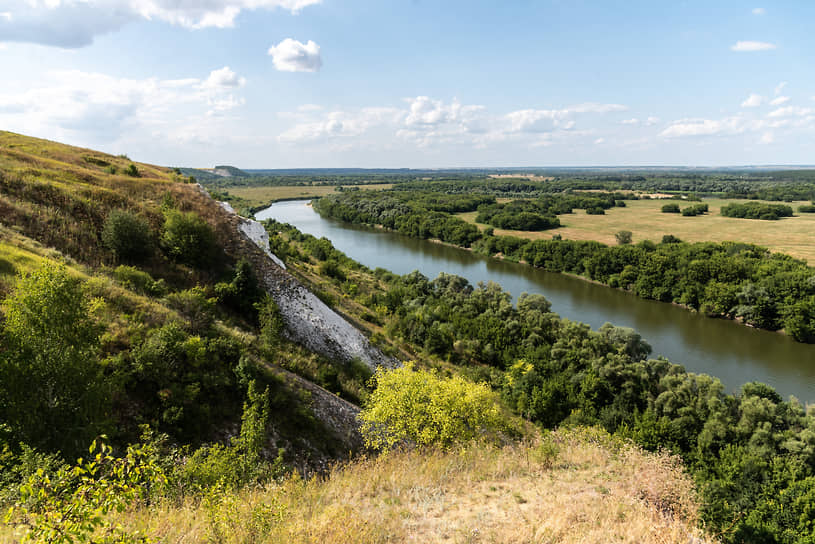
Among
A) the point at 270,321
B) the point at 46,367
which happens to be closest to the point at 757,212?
the point at 270,321

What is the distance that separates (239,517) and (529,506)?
5.13 meters

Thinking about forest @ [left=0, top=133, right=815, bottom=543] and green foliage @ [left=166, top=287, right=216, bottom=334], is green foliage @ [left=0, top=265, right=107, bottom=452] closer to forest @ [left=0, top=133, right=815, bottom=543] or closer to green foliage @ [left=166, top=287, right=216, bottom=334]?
forest @ [left=0, top=133, right=815, bottom=543]

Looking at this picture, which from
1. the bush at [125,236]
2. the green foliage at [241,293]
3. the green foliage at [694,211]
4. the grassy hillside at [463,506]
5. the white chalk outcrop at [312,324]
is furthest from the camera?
the green foliage at [694,211]

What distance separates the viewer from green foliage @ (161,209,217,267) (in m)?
17.8

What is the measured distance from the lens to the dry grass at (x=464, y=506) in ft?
19.1

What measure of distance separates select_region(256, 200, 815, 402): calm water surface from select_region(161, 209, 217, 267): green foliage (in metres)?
34.6

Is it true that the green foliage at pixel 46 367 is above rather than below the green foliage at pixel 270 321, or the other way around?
above

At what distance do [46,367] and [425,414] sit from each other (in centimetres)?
929

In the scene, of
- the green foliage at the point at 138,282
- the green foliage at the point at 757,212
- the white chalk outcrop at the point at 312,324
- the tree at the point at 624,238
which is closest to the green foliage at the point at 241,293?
the white chalk outcrop at the point at 312,324

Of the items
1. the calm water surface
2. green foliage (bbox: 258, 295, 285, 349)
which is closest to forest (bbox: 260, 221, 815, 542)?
the calm water surface

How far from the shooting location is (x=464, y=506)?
7.63 m

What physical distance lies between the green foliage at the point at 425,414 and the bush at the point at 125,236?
459 inches

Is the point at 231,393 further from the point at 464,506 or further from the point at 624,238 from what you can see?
the point at 624,238

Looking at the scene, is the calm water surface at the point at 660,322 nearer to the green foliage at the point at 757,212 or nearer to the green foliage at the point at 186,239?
the green foliage at the point at 186,239
